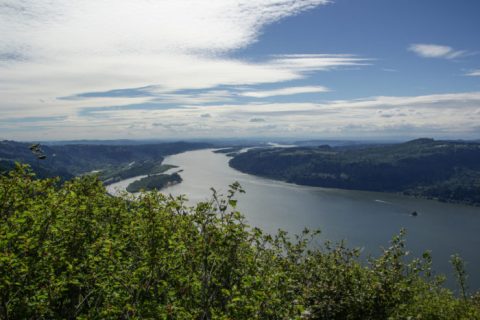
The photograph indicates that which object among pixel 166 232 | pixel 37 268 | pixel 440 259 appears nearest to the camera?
pixel 37 268

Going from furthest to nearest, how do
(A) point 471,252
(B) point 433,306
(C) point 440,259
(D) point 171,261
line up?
1. (A) point 471,252
2. (C) point 440,259
3. (B) point 433,306
4. (D) point 171,261

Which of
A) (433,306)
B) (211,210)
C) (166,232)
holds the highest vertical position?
(211,210)

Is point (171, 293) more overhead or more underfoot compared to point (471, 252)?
more overhead

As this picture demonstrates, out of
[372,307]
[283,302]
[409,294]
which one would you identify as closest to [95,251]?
[283,302]

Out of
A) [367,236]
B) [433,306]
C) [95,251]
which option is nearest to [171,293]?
[95,251]

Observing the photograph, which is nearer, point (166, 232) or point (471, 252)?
point (166, 232)

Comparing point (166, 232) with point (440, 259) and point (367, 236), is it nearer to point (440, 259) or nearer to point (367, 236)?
point (440, 259)
